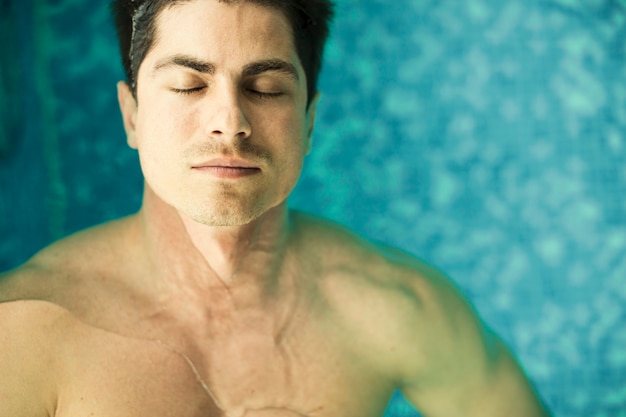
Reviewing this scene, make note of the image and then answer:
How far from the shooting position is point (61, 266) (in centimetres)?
87

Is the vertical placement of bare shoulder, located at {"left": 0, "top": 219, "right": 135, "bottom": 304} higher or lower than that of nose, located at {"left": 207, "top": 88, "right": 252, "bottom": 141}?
lower

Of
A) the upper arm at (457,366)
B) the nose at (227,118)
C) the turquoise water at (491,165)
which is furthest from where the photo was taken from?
the turquoise water at (491,165)

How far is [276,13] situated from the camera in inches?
31.1

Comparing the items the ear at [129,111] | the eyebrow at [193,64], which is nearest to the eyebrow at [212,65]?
the eyebrow at [193,64]

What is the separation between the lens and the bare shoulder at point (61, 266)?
0.84 metres

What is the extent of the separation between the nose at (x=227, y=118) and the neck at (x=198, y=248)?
5.9 inches

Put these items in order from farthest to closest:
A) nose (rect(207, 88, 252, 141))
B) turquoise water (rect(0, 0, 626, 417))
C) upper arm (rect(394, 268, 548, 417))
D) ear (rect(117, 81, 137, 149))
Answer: turquoise water (rect(0, 0, 626, 417)), upper arm (rect(394, 268, 548, 417)), ear (rect(117, 81, 137, 149)), nose (rect(207, 88, 252, 141))

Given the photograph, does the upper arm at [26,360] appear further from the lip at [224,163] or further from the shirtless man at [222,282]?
the lip at [224,163]

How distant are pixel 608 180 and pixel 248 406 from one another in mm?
1256

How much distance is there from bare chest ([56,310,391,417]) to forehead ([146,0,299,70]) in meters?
0.32

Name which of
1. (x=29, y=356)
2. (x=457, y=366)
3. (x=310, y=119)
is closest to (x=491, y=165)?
(x=457, y=366)

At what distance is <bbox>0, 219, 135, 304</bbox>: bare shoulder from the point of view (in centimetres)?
84

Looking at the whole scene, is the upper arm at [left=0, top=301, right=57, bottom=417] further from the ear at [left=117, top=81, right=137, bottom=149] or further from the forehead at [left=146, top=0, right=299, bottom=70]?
the forehead at [left=146, top=0, right=299, bottom=70]

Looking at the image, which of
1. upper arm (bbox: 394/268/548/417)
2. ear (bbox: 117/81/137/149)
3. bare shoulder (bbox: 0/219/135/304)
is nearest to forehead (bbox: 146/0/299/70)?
ear (bbox: 117/81/137/149)
